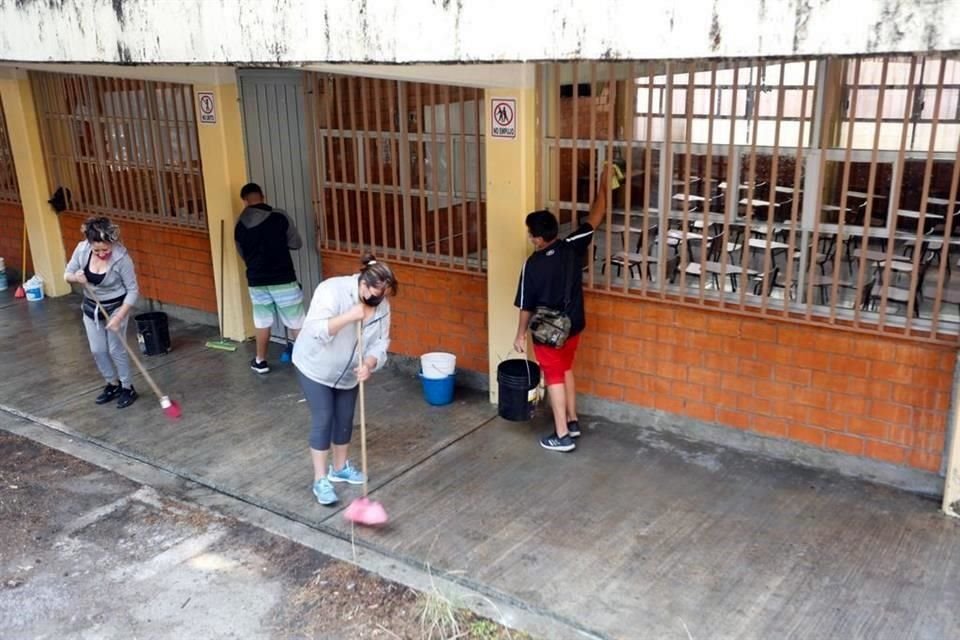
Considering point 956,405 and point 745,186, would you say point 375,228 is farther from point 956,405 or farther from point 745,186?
point 956,405

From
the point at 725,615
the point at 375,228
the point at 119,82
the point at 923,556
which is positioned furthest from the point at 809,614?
the point at 119,82

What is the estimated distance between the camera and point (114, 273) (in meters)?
6.57

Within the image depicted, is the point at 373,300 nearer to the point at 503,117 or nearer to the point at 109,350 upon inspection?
the point at 503,117

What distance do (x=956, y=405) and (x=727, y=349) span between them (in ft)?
4.56

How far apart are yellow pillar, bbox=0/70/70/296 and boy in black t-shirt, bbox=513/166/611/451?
6.73 metres

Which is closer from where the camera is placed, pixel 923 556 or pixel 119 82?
pixel 923 556

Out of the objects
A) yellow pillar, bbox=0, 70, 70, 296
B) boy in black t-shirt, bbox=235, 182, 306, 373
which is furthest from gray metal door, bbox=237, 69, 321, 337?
yellow pillar, bbox=0, 70, 70, 296

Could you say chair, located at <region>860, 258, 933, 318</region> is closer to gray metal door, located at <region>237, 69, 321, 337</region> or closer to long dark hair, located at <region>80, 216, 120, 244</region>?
gray metal door, located at <region>237, 69, 321, 337</region>

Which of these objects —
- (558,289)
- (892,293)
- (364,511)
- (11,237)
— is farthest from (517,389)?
(11,237)

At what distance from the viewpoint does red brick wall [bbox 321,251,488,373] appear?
698 centimetres

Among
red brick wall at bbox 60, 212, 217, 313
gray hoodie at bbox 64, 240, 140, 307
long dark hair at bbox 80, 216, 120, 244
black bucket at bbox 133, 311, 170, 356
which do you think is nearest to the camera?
long dark hair at bbox 80, 216, 120, 244

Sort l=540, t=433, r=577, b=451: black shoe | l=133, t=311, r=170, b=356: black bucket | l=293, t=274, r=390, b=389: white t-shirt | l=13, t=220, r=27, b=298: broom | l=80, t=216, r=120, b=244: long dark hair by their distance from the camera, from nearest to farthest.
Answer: l=293, t=274, r=390, b=389: white t-shirt
l=540, t=433, r=577, b=451: black shoe
l=80, t=216, r=120, b=244: long dark hair
l=133, t=311, r=170, b=356: black bucket
l=13, t=220, r=27, b=298: broom

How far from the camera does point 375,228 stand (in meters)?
7.45

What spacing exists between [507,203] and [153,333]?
12.9 ft
